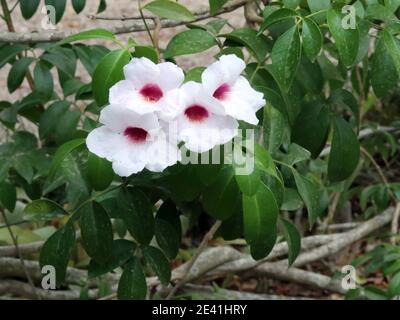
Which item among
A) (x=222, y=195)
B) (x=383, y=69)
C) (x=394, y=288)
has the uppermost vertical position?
(x=383, y=69)

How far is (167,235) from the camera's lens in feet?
5.27

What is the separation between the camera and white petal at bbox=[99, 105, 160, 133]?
111 cm

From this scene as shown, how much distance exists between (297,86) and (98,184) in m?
0.56

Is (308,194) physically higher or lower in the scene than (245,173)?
lower

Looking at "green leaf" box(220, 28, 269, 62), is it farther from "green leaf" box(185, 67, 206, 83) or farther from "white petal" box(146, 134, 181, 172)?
"white petal" box(146, 134, 181, 172)

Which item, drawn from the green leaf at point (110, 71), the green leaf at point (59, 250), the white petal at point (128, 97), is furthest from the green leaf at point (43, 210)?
the white petal at point (128, 97)

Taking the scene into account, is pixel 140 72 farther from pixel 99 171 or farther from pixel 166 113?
pixel 99 171

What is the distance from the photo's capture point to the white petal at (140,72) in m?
1.14

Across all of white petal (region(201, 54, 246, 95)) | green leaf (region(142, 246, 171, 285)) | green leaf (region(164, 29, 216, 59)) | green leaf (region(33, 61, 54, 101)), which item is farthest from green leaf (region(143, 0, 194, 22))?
green leaf (region(33, 61, 54, 101))

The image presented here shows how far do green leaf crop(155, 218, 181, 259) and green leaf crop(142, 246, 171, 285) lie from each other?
25 millimetres

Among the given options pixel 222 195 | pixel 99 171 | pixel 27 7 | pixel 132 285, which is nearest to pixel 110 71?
pixel 99 171

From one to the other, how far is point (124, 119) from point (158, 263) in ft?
1.80

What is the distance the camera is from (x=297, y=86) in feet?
5.35
